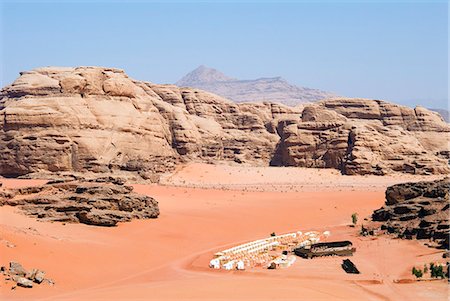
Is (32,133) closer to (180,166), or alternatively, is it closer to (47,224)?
(180,166)

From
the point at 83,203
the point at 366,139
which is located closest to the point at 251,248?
the point at 83,203

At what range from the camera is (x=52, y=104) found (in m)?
40.9

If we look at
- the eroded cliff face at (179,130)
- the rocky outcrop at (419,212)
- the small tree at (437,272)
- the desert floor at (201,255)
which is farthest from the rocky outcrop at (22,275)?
the eroded cliff face at (179,130)

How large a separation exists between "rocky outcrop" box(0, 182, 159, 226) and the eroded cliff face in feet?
45.6

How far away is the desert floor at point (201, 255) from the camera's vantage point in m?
12.4

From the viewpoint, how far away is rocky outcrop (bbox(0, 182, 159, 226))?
22062mm

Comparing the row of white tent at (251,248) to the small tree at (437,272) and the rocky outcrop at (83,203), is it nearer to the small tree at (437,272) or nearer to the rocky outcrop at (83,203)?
the small tree at (437,272)

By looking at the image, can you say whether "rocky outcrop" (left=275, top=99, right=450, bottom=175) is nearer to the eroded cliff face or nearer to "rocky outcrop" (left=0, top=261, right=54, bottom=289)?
the eroded cliff face

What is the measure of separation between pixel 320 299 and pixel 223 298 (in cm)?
185

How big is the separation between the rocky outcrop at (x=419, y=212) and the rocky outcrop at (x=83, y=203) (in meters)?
9.91

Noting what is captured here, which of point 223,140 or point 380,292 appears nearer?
point 380,292

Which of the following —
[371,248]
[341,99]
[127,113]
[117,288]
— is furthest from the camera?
[341,99]

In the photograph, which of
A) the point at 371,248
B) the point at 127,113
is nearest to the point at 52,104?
the point at 127,113

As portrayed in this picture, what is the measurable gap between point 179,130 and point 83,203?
98.6 feet
